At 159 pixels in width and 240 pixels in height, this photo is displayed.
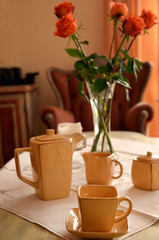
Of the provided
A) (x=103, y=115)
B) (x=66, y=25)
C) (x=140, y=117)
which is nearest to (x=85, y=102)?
(x=140, y=117)

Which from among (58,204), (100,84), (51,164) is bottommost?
(58,204)

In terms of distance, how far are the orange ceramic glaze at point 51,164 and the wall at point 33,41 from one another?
94.2 inches

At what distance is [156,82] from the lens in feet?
10.4

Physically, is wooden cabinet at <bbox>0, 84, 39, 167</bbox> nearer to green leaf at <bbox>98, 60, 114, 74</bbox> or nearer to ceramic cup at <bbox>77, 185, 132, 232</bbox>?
green leaf at <bbox>98, 60, 114, 74</bbox>

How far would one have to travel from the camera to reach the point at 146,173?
2.78ft

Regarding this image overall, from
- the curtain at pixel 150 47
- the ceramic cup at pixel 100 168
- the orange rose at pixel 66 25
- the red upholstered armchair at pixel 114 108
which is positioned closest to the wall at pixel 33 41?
the curtain at pixel 150 47

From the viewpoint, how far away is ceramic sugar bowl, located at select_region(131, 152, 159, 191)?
842 mm

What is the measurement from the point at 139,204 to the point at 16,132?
223cm

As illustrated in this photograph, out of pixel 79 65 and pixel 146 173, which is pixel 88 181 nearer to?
pixel 146 173

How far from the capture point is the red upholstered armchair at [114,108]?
245 centimetres

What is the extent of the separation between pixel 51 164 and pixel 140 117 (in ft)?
5.77

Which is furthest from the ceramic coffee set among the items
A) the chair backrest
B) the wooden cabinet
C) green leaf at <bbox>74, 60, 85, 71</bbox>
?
the wooden cabinet

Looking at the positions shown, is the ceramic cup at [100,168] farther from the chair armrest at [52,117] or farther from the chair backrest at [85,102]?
the chair backrest at [85,102]

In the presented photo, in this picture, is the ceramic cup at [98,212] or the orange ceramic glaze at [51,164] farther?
the orange ceramic glaze at [51,164]
